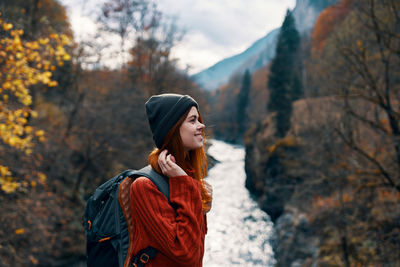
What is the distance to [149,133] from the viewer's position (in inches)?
518

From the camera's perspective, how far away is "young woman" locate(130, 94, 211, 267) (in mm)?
1266

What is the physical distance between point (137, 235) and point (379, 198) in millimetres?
11492

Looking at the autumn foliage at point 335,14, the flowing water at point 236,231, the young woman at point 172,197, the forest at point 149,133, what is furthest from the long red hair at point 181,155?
the autumn foliage at point 335,14

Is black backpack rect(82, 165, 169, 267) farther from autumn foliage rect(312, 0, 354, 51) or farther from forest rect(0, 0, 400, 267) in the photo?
autumn foliage rect(312, 0, 354, 51)

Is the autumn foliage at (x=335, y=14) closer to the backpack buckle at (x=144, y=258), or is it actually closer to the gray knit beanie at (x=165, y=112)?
the gray knit beanie at (x=165, y=112)

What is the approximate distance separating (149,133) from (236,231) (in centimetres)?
709

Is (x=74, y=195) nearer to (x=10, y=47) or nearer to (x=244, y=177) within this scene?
(x=10, y=47)

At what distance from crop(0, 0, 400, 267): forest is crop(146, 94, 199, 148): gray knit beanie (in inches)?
52.7

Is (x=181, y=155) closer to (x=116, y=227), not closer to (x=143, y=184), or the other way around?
(x=143, y=184)

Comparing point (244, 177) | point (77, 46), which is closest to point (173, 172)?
point (77, 46)

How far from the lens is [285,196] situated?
16.8 metres

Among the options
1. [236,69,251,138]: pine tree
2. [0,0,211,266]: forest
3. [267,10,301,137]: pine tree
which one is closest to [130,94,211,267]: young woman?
[0,0,211,266]: forest

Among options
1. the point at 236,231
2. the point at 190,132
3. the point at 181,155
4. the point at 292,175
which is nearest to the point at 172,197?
the point at 181,155

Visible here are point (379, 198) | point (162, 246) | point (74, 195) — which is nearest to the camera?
point (162, 246)
